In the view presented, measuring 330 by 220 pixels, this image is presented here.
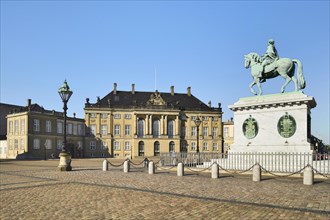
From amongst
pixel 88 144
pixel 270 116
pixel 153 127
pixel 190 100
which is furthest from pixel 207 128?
pixel 270 116

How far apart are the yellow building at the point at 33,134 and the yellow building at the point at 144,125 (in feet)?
28.9

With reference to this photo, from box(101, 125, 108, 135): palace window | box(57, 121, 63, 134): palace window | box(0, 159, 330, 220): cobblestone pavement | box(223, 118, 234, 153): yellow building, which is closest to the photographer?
box(0, 159, 330, 220): cobblestone pavement

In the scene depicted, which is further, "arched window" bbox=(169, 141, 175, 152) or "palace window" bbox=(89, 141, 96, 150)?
"arched window" bbox=(169, 141, 175, 152)

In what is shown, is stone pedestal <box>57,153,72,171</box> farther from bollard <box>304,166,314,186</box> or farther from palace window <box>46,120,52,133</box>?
palace window <box>46,120,52,133</box>

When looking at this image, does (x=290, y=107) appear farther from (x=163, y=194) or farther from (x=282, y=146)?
(x=163, y=194)

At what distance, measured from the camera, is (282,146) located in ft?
64.0

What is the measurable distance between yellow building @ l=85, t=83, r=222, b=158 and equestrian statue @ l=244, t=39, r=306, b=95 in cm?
4803

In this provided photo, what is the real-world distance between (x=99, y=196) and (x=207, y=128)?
64597 millimetres

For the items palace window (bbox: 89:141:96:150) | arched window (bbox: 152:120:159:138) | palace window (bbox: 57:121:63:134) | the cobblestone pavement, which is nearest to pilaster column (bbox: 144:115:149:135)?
arched window (bbox: 152:120:159:138)

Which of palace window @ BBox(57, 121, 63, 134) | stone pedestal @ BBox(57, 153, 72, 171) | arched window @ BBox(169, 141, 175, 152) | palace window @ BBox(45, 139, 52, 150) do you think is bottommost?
arched window @ BBox(169, 141, 175, 152)

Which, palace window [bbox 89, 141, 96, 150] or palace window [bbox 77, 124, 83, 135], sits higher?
palace window [bbox 77, 124, 83, 135]

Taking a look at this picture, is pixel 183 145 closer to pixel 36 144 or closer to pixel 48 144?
→ pixel 48 144

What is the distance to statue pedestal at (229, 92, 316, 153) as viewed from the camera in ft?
62.6

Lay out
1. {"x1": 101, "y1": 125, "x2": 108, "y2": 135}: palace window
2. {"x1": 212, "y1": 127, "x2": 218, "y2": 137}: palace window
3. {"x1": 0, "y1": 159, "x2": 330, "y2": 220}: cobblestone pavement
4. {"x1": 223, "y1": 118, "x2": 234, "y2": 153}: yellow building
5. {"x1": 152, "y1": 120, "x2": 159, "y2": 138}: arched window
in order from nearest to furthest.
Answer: {"x1": 0, "y1": 159, "x2": 330, "y2": 220}: cobblestone pavement
{"x1": 101, "y1": 125, "x2": 108, "y2": 135}: palace window
{"x1": 152, "y1": 120, "x2": 159, "y2": 138}: arched window
{"x1": 212, "y1": 127, "x2": 218, "y2": 137}: palace window
{"x1": 223, "y1": 118, "x2": 234, "y2": 153}: yellow building
